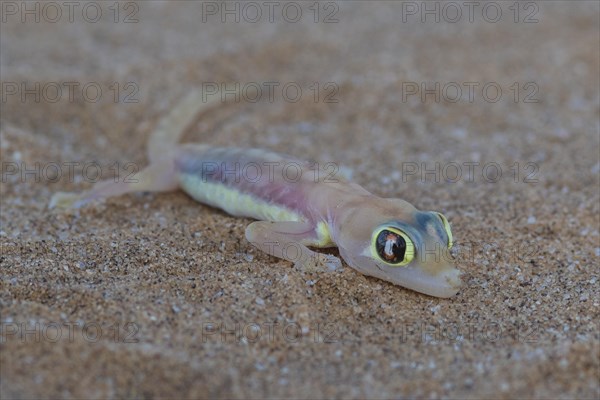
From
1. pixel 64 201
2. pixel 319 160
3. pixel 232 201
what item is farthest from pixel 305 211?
pixel 64 201

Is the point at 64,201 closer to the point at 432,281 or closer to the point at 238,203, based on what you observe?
the point at 238,203

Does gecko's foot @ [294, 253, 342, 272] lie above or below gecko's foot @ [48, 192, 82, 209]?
above

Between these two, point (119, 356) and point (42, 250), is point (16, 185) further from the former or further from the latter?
point (119, 356)

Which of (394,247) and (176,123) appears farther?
(176,123)

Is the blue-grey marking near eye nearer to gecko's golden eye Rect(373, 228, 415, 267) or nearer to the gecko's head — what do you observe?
the gecko's head

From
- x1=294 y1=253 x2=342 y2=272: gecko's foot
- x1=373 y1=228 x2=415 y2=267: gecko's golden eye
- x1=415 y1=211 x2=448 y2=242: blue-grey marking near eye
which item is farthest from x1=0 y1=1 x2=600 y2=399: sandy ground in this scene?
x1=415 y1=211 x2=448 y2=242: blue-grey marking near eye

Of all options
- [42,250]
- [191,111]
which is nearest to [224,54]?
[191,111]
